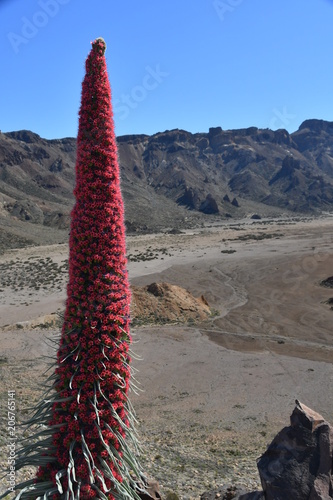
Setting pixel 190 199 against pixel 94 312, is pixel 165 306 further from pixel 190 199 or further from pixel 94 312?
pixel 190 199

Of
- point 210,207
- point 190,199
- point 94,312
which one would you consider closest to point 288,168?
point 190,199

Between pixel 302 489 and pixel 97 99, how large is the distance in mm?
5407

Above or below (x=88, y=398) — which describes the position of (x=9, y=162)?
above

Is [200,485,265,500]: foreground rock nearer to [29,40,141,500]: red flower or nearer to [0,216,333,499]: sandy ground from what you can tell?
[0,216,333,499]: sandy ground

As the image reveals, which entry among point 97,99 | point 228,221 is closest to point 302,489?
point 97,99

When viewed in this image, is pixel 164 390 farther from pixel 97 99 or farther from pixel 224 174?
pixel 224 174

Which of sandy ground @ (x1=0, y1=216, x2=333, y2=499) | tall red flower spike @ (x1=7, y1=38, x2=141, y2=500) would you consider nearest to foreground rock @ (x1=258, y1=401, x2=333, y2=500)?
sandy ground @ (x1=0, y1=216, x2=333, y2=499)

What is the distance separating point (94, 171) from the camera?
4281mm

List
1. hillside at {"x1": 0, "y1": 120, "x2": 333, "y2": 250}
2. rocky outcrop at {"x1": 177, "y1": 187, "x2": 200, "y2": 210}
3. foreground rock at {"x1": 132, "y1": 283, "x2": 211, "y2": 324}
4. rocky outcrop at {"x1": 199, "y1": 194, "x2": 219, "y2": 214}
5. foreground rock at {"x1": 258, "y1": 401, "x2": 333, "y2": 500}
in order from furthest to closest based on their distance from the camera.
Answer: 1. rocky outcrop at {"x1": 177, "y1": 187, "x2": 200, "y2": 210}
2. rocky outcrop at {"x1": 199, "y1": 194, "x2": 219, "y2": 214}
3. hillside at {"x1": 0, "y1": 120, "x2": 333, "y2": 250}
4. foreground rock at {"x1": 132, "y1": 283, "x2": 211, "y2": 324}
5. foreground rock at {"x1": 258, "y1": 401, "x2": 333, "y2": 500}

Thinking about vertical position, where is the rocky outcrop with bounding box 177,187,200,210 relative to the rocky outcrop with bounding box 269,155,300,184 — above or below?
below

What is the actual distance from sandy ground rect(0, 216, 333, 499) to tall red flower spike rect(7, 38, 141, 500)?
12.1ft

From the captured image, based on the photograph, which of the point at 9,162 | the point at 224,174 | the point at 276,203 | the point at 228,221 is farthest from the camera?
the point at 224,174

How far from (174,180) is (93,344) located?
130419 mm

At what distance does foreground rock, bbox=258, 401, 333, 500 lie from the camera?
17.6 feet
